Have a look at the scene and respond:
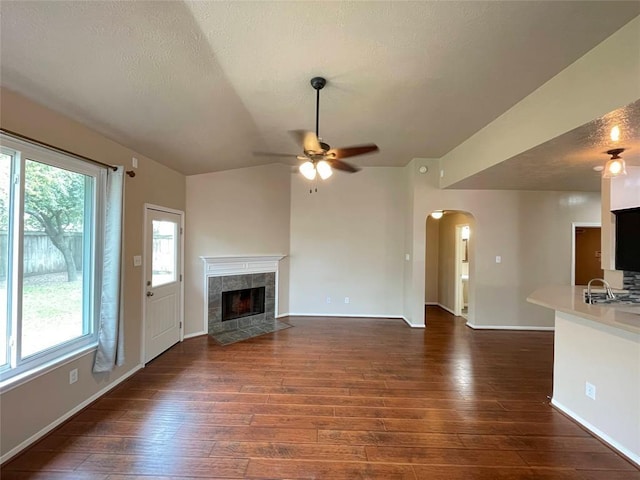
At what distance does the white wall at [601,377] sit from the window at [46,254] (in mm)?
4467

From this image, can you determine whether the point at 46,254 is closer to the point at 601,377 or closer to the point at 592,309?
the point at 592,309

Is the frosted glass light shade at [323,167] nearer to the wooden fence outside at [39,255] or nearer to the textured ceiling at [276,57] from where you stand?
the textured ceiling at [276,57]

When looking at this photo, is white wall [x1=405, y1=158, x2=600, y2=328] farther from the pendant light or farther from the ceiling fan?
the ceiling fan

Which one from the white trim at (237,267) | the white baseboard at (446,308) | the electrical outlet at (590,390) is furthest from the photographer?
the white baseboard at (446,308)

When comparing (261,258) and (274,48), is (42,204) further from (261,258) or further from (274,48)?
(261,258)

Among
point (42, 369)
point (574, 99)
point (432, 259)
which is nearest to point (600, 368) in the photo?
point (574, 99)

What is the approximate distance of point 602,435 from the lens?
2.35m

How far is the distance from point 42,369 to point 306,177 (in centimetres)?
279

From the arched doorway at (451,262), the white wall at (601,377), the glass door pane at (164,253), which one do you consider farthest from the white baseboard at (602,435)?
the glass door pane at (164,253)

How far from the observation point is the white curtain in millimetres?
2867

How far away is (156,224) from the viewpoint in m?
3.94

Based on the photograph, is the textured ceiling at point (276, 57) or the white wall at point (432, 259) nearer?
the textured ceiling at point (276, 57)

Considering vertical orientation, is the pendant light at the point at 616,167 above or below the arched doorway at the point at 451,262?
above

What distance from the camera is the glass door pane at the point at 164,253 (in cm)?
393
